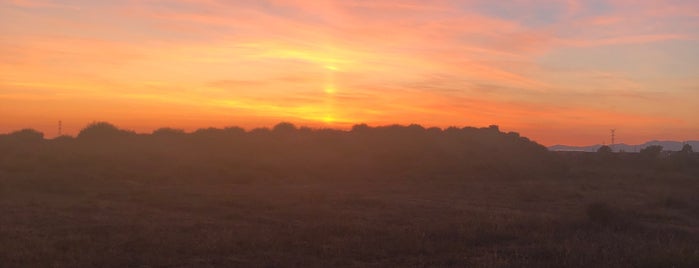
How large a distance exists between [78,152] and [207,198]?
20.4 m

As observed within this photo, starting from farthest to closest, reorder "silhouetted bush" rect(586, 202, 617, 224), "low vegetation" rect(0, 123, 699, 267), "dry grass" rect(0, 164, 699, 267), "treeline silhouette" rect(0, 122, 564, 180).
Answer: "treeline silhouette" rect(0, 122, 564, 180)
"silhouetted bush" rect(586, 202, 617, 224)
"low vegetation" rect(0, 123, 699, 267)
"dry grass" rect(0, 164, 699, 267)

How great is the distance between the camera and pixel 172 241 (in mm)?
13688

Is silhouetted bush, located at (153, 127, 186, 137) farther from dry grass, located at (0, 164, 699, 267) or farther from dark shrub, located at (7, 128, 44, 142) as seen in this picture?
dry grass, located at (0, 164, 699, 267)

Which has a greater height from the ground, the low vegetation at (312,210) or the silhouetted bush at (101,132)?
the silhouetted bush at (101,132)

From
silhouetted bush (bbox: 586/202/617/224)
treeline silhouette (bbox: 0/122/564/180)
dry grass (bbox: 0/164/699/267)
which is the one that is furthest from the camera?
treeline silhouette (bbox: 0/122/564/180)

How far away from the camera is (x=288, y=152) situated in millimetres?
48156

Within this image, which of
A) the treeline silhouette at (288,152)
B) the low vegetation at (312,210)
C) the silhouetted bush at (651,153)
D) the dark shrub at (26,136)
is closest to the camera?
the low vegetation at (312,210)

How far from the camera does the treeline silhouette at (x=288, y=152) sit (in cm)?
3875

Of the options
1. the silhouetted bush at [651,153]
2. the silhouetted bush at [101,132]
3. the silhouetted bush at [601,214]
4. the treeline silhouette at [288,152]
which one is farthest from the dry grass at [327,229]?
the silhouetted bush at [651,153]

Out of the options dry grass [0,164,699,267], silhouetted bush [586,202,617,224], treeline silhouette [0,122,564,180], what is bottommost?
dry grass [0,164,699,267]

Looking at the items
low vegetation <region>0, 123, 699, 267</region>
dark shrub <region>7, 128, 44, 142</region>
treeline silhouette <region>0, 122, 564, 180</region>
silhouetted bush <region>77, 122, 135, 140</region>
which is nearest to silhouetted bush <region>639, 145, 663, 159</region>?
treeline silhouette <region>0, 122, 564, 180</region>

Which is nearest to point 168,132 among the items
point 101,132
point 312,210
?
point 101,132

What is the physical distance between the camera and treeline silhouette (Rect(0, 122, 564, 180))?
3875 cm

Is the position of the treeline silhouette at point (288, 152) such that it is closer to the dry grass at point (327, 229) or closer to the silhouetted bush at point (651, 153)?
the dry grass at point (327, 229)
